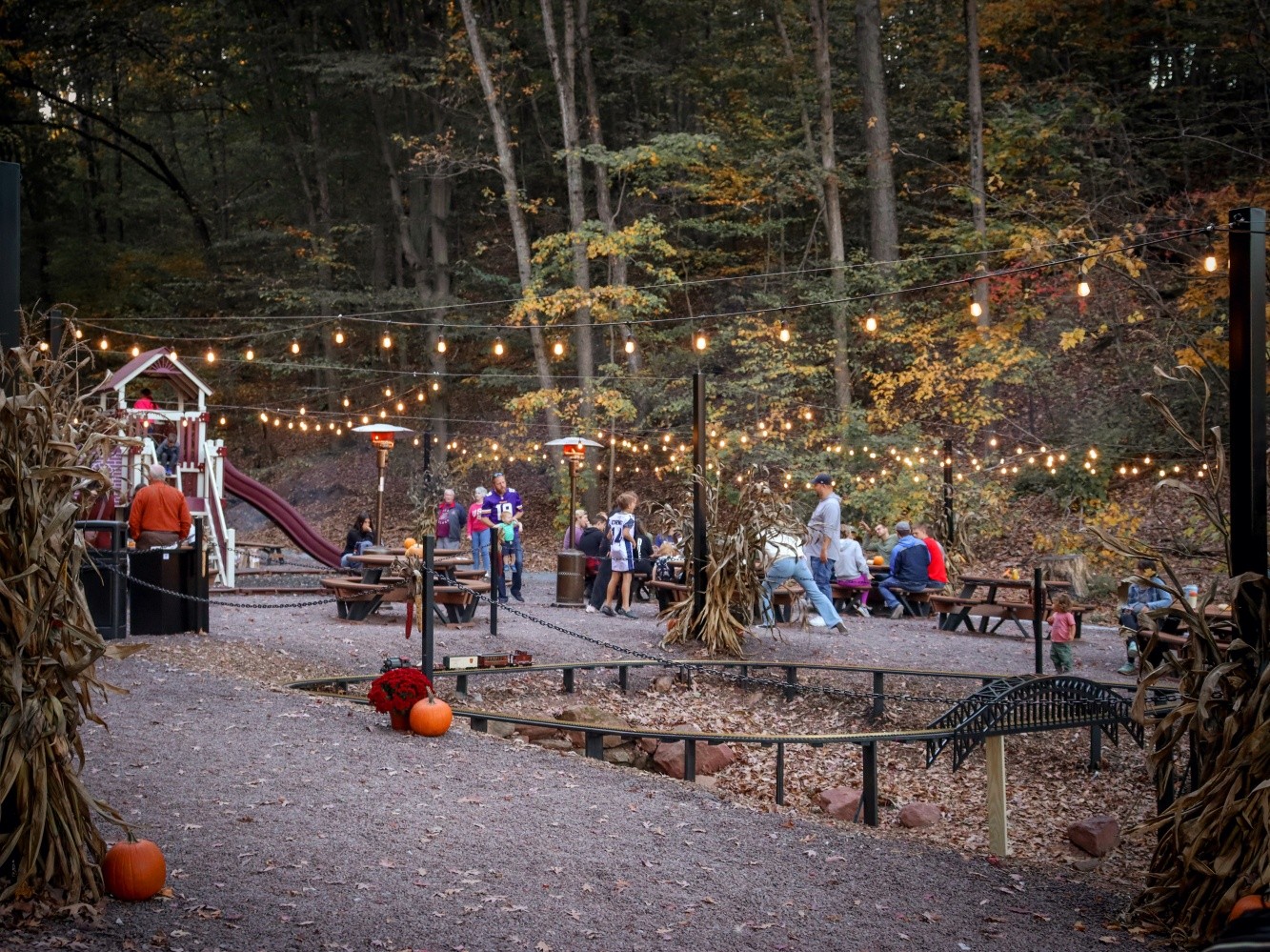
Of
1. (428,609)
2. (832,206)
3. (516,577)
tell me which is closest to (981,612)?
(516,577)

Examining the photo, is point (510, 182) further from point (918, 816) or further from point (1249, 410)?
point (1249, 410)

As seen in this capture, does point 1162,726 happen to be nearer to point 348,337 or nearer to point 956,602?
point 956,602

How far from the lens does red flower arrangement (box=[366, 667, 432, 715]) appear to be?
828 cm

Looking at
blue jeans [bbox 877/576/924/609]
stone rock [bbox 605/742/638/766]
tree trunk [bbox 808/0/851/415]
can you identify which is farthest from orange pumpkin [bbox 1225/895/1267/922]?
tree trunk [bbox 808/0/851/415]

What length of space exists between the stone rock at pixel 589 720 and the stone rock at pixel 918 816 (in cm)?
226

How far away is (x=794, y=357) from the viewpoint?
23891mm

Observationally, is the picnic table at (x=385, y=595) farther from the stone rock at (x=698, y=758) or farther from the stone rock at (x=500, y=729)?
the stone rock at (x=698, y=758)

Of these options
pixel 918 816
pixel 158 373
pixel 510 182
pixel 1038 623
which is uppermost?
pixel 510 182

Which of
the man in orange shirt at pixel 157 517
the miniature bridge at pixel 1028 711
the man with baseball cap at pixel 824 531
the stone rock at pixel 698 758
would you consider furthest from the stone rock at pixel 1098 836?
the man in orange shirt at pixel 157 517

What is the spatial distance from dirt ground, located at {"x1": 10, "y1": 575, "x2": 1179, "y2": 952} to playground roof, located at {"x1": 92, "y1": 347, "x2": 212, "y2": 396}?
34.2 feet

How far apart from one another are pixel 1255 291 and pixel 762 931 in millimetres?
3769

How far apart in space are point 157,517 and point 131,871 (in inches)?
324

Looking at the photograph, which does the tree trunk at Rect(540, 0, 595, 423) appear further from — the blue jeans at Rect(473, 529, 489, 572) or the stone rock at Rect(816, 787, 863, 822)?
the stone rock at Rect(816, 787, 863, 822)

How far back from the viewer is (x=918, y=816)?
8.20 metres
